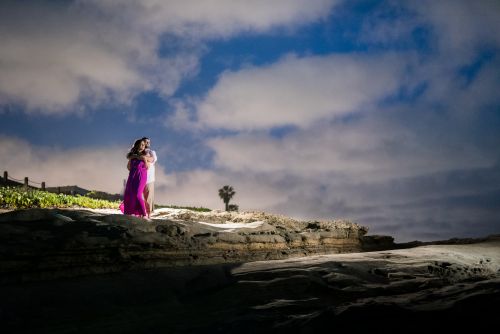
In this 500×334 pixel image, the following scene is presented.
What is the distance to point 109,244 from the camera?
5.00 meters

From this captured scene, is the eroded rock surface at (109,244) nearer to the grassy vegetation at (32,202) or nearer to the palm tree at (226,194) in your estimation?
the grassy vegetation at (32,202)

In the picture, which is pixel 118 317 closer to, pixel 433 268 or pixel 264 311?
pixel 264 311

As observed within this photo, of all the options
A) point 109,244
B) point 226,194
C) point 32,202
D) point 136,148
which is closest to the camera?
point 109,244

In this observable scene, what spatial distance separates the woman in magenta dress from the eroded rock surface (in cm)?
281

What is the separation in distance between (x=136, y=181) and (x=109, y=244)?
4099 millimetres

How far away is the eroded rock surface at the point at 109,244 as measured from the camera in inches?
175

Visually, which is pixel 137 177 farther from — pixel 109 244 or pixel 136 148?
pixel 109 244

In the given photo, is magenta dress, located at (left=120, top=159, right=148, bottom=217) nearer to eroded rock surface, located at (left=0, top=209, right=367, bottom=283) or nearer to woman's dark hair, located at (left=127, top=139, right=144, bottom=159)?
woman's dark hair, located at (left=127, top=139, right=144, bottom=159)

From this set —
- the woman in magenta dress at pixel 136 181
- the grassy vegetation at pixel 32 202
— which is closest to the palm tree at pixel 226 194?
the grassy vegetation at pixel 32 202

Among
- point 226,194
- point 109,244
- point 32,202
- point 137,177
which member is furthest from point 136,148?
point 226,194

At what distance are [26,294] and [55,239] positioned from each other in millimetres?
1102

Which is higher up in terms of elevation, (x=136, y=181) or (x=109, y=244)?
(x=136, y=181)

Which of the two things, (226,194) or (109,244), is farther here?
(226,194)

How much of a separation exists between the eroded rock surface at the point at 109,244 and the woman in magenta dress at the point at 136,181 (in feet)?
9.22
